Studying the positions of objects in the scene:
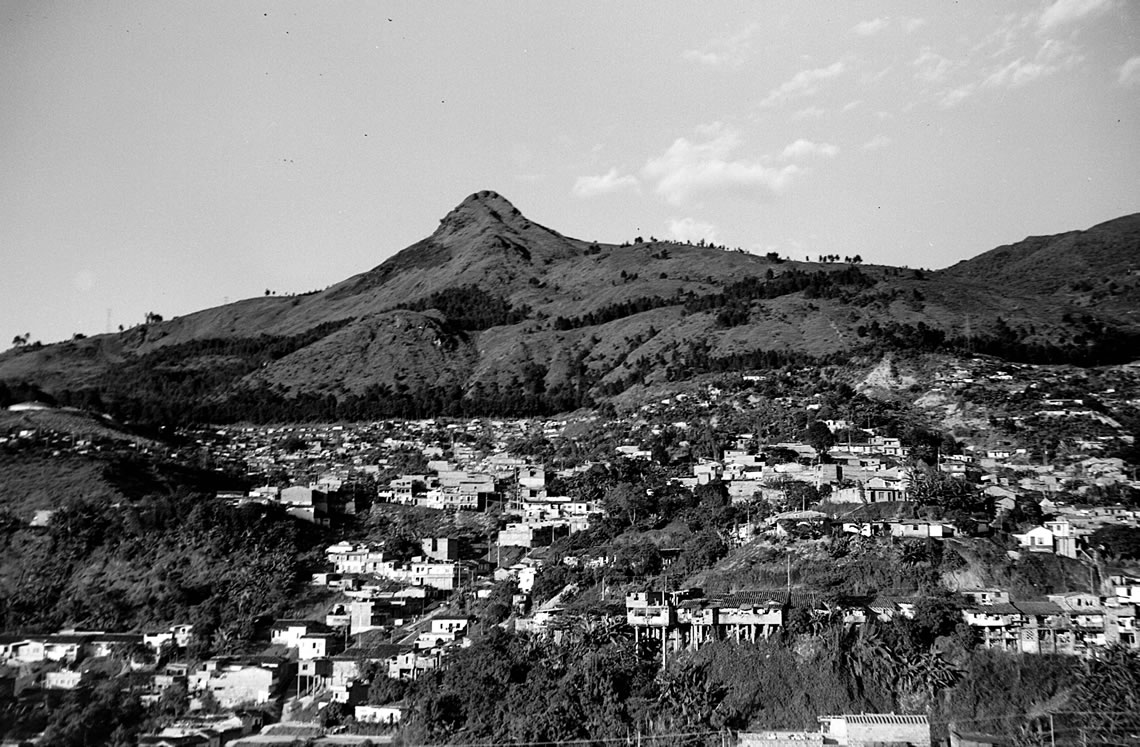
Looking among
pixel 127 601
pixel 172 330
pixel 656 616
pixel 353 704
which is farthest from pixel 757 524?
pixel 172 330

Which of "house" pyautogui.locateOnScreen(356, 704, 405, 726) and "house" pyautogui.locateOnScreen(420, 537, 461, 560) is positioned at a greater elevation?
"house" pyautogui.locateOnScreen(420, 537, 461, 560)

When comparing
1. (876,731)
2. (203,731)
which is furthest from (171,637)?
(876,731)

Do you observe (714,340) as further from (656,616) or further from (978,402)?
(656,616)

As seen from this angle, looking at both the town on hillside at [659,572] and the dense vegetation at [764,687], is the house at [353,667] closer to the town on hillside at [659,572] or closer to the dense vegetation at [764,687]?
the town on hillside at [659,572]

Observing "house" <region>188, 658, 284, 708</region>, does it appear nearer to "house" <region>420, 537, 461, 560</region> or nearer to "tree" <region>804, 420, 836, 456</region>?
"house" <region>420, 537, 461, 560</region>

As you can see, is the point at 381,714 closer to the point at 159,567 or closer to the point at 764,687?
the point at 764,687

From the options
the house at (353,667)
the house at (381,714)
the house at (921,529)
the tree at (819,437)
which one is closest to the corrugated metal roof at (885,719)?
the house at (921,529)

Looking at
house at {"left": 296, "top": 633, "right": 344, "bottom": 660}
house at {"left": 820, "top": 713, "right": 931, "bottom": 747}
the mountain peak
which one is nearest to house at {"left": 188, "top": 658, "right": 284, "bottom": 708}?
house at {"left": 296, "top": 633, "right": 344, "bottom": 660}
